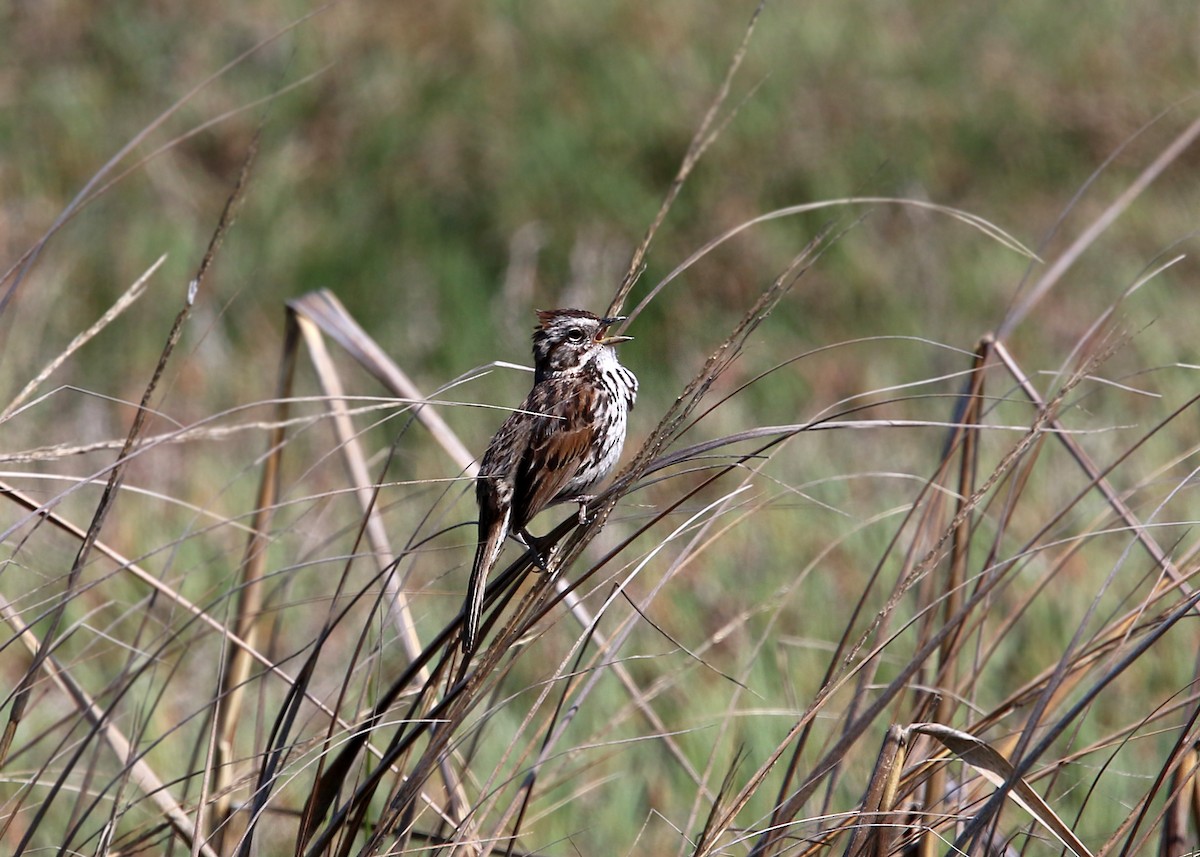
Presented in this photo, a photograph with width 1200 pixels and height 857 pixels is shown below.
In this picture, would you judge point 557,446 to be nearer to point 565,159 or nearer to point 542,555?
point 542,555

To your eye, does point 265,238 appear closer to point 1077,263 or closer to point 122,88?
point 122,88

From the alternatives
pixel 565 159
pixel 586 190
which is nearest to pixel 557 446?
pixel 586 190

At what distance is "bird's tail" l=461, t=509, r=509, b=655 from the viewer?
2.46 meters

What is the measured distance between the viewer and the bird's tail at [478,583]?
2459mm

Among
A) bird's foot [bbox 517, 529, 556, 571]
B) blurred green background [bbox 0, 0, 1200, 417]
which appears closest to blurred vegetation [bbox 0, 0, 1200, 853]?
blurred green background [bbox 0, 0, 1200, 417]

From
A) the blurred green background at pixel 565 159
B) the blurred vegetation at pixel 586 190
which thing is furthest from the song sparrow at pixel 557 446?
the blurred green background at pixel 565 159

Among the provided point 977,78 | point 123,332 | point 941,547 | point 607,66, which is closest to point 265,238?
point 123,332

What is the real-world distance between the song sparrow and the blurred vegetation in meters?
2.59

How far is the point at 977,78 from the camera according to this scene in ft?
35.7

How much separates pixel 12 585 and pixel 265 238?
4.82 meters

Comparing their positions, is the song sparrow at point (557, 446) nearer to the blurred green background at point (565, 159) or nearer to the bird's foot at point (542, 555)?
the bird's foot at point (542, 555)

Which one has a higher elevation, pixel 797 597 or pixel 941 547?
pixel 941 547

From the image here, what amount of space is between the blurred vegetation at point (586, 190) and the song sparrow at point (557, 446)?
2.59 metres

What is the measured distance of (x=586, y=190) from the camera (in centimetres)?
1000
